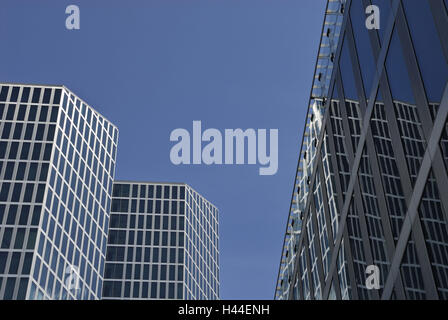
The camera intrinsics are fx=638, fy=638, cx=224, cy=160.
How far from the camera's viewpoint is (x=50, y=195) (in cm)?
10094

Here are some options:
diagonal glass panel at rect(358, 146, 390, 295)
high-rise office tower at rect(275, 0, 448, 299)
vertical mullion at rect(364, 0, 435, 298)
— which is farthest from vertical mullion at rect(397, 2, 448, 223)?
diagonal glass panel at rect(358, 146, 390, 295)

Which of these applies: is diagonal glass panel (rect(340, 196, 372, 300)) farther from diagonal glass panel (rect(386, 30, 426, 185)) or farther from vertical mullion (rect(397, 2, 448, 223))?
vertical mullion (rect(397, 2, 448, 223))

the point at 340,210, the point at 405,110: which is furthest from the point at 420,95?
the point at 340,210

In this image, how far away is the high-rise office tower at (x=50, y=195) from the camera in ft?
308

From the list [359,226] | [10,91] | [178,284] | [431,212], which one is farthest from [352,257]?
[178,284]

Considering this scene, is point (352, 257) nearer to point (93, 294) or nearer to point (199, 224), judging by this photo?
point (93, 294)

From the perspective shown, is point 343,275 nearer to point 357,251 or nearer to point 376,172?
point 357,251

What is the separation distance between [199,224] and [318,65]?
126m

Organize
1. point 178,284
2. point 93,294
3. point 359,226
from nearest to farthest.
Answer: point 359,226 → point 93,294 → point 178,284

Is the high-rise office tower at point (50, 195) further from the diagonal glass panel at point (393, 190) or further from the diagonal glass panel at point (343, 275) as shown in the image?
the diagonal glass panel at point (393, 190)

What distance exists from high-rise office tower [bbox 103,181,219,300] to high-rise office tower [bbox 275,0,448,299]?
99.7 meters

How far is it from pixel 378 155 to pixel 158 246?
395 feet

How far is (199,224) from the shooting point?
157m

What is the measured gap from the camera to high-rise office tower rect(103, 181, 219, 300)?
134m
